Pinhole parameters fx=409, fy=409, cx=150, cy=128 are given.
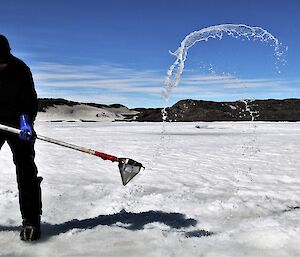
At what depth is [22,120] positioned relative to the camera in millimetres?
3518

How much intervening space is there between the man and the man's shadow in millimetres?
242

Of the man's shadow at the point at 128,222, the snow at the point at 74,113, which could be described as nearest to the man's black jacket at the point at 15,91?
the man's shadow at the point at 128,222

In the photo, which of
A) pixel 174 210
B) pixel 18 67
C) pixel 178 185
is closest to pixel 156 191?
pixel 178 185

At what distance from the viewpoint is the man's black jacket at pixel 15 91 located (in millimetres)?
3521

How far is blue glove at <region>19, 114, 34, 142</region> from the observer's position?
11.2ft

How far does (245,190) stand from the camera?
5.86 metres

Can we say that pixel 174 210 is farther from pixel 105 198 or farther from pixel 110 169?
pixel 110 169

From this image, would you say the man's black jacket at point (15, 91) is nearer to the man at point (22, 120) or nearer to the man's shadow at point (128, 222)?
the man at point (22, 120)

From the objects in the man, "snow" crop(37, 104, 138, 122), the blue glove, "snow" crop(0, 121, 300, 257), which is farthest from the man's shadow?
"snow" crop(37, 104, 138, 122)

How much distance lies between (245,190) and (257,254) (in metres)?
2.68

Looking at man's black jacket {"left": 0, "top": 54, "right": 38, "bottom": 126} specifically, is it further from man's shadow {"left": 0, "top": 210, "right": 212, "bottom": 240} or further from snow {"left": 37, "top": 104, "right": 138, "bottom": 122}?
snow {"left": 37, "top": 104, "right": 138, "bottom": 122}

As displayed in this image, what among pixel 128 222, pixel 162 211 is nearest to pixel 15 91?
pixel 128 222

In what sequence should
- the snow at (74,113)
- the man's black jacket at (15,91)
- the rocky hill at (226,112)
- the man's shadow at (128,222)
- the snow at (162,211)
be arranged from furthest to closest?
the snow at (74,113) → the rocky hill at (226,112) → the man's shadow at (128,222) → the man's black jacket at (15,91) → the snow at (162,211)

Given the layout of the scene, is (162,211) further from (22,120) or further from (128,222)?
(22,120)
